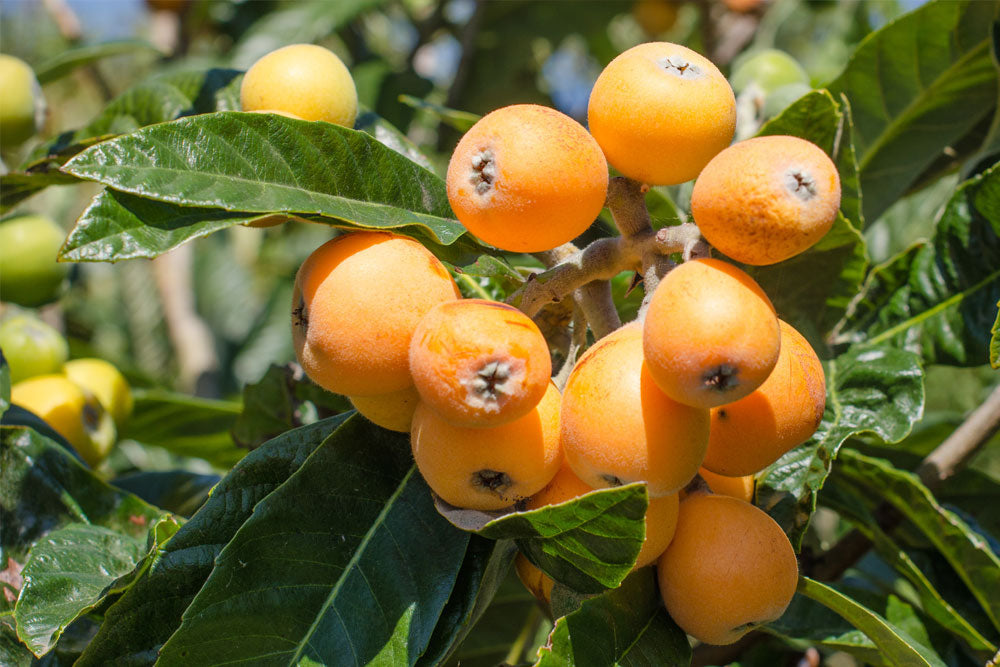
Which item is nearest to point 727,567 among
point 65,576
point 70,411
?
point 65,576

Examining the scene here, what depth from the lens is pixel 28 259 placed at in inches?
71.9

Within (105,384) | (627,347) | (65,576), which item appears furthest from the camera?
(105,384)

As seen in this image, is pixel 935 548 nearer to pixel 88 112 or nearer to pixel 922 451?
pixel 922 451

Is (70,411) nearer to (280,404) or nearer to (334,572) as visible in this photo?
(280,404)

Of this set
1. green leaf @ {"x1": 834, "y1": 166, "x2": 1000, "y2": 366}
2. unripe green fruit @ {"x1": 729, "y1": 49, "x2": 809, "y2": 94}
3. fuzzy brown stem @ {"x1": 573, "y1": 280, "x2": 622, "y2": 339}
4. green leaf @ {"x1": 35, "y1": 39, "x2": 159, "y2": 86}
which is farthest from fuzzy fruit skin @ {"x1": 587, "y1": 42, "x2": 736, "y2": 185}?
green leaf @ {"x1": 35, "y1": 39, "x2": 159, "y2": 86}

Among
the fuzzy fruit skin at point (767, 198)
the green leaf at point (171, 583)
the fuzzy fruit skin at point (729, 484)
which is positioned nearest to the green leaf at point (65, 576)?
the green leaf at point (171, 583)

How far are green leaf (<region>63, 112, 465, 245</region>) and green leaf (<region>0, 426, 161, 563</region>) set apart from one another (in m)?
0.59

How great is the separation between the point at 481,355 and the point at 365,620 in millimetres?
364

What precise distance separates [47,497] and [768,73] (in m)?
1.57

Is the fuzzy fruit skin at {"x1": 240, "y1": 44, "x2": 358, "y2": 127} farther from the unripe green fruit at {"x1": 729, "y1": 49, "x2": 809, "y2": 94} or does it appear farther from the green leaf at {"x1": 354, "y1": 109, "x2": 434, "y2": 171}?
the unripe green fruit at {"x1": 729, "y1": 49, "x2": 809, "y2": 94}

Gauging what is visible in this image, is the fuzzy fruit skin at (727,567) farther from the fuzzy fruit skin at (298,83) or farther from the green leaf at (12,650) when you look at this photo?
the green leaf at (12,650)

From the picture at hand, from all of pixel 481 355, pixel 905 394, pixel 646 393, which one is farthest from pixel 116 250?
pixel 905 394

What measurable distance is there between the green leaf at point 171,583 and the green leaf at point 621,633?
1.25 feet

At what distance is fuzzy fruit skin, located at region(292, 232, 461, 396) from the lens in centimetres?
90
